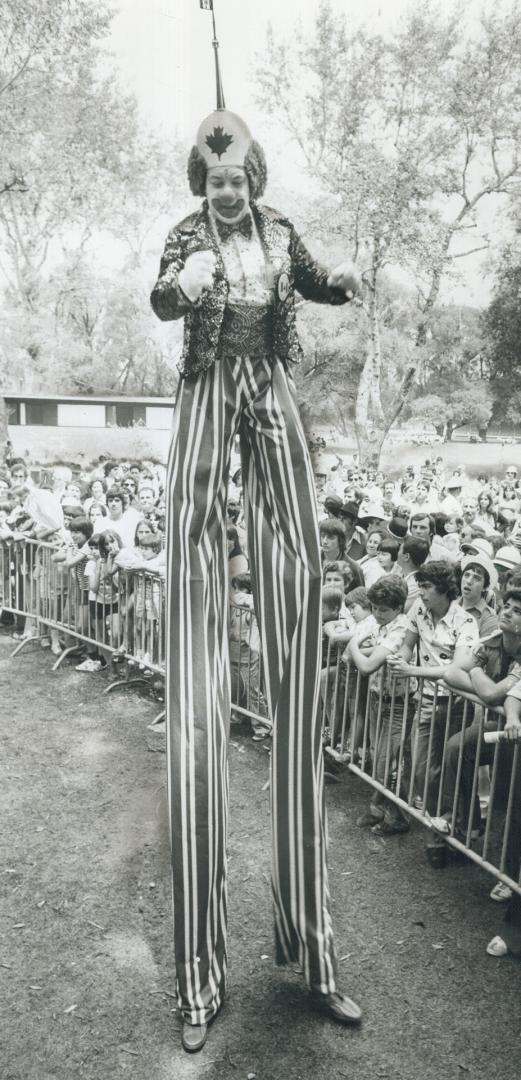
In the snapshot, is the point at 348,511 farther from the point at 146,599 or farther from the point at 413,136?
the point at 413,136

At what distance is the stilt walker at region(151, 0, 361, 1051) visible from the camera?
2426 millimetres

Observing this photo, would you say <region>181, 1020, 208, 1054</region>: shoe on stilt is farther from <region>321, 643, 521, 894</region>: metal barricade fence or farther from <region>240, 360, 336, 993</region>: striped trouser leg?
<region>321, 643, 521, 894</region>: metal barricade fence

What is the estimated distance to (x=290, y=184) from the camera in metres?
7.43

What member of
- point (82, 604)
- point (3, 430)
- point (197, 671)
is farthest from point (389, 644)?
point (3, 430)

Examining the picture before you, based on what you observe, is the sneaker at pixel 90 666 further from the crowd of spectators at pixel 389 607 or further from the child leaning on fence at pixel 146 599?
the child leaning on fence at pixel 146 599

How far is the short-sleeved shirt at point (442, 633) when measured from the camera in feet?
13.9

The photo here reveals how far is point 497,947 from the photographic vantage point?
10.3ft

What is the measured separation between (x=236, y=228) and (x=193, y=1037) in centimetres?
240

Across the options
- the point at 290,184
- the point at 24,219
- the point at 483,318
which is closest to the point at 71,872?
the point at 290,184

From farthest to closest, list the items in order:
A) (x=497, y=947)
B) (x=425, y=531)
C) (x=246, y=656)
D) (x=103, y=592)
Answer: (x=103, y=592), (x=425, y=531), (x=246, y=656), (x=497, y=947)

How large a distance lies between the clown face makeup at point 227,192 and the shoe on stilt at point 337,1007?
2.40 m

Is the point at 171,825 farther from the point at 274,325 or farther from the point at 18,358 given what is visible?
the point at 18,358

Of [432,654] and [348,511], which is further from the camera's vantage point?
[348,511]

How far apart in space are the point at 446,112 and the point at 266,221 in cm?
657
